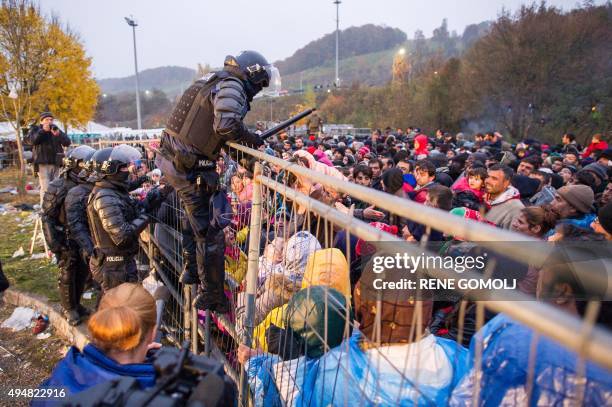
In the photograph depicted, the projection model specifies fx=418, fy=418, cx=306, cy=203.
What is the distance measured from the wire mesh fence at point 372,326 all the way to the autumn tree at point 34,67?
1307 cm

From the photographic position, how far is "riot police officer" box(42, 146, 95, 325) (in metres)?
4.69

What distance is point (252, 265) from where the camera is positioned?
2223 mm

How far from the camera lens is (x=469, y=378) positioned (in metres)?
1.24

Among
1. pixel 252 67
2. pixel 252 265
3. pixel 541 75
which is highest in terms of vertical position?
pixel 541 75

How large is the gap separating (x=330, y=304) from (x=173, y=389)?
78 cm

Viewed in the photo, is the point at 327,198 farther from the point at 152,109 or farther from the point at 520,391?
the point at 152,109

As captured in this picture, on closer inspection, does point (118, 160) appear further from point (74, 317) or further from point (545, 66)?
point (545, 66)

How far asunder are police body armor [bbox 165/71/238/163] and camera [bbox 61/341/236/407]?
217 centimetres

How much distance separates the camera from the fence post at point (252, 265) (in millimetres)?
2145

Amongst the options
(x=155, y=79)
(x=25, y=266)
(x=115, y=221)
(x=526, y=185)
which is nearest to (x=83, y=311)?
(x=115, y=221)

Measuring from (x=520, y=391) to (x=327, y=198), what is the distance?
6.04 feet

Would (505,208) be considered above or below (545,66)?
below

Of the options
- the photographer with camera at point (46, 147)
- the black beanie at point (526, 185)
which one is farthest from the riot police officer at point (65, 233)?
the photographer with camera at point (46, 147)

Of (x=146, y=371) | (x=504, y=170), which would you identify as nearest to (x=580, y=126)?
(x=504, y=170)
